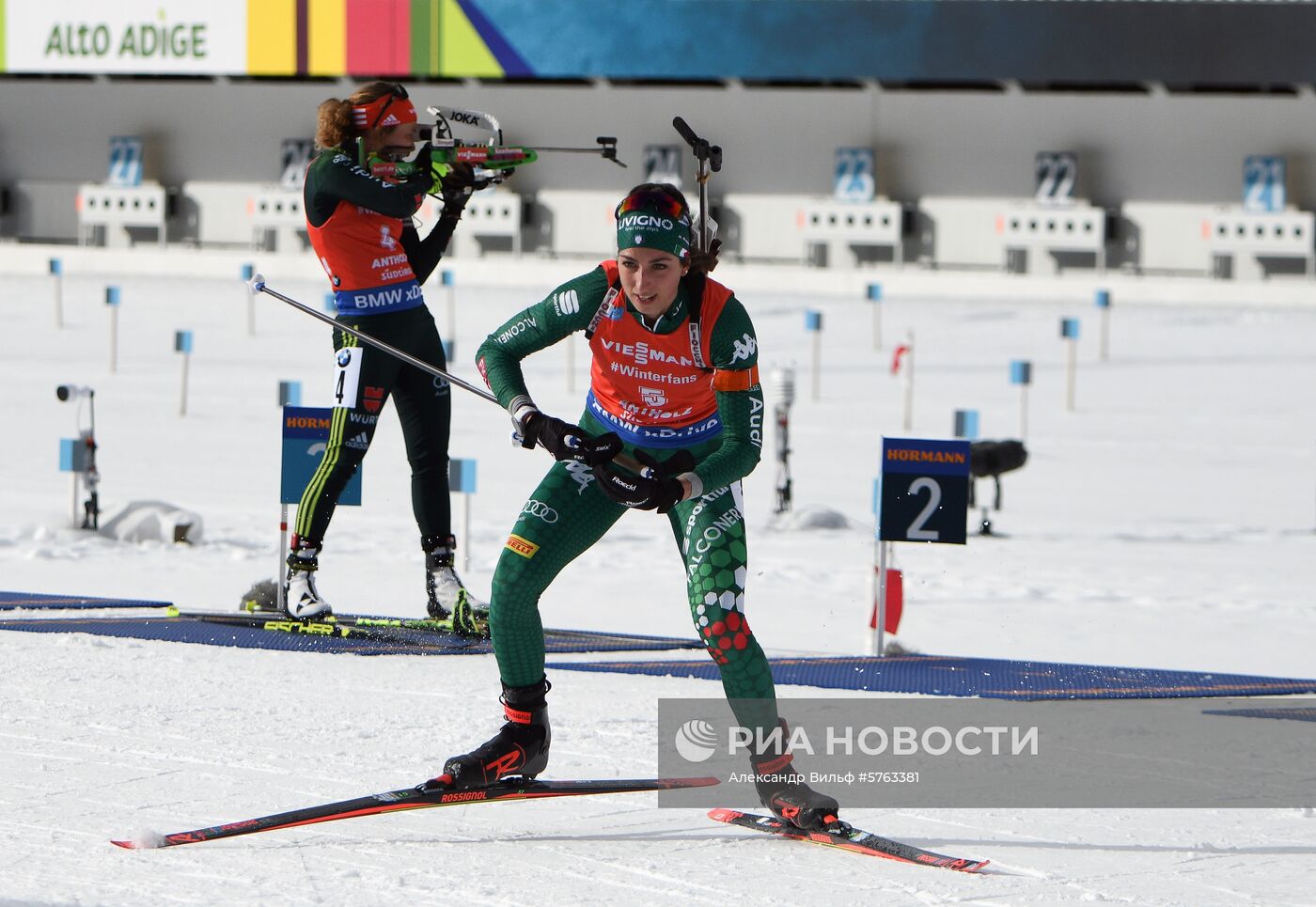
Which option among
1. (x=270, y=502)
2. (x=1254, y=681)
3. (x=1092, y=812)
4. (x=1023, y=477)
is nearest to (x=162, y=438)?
(x=270, y=502)

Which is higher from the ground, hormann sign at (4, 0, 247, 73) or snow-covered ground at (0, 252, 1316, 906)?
hormann sign at (4, 0, 247, 73)

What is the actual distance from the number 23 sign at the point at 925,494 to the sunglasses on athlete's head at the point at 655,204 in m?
2.64

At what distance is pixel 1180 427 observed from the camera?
16125 millimetres

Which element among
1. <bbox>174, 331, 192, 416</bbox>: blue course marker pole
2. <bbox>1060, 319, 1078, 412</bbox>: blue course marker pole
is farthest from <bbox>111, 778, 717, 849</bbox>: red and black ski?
<bbox>1060, 319, 1078, 412</bbox>: blue course marker pole

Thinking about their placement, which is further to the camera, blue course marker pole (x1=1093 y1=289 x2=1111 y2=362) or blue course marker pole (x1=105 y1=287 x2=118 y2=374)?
blue course marker pole (x1=1093 y1=289 x2=1111 y2=362)

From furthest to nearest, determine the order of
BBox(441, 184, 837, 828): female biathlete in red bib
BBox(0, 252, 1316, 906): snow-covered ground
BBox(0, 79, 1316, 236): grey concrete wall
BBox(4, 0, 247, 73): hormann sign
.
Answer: BBox(4, 0, 247, 73): hormann sign, BBox(0, 79, 1316, 236): grey concrete wall, BBox(441, 184, 837, 828): female biathlete in red bib, BBox(0, 252, 1316, 906): snow-covered ground

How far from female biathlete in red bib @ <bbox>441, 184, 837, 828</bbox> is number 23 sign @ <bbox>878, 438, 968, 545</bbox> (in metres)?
2.36

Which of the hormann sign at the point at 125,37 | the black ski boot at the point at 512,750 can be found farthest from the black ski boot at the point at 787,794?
the hormann sign at the point at 125,37

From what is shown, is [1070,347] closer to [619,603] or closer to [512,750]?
[619,603]

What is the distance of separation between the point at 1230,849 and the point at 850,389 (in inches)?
539

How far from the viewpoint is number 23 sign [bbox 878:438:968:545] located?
708 centimetres

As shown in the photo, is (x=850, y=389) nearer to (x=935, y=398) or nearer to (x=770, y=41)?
(x=935, y=398)

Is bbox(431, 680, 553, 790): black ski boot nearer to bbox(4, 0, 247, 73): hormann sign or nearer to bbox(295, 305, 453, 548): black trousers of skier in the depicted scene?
bbox(295, 305, 453, 548): black trousers of skier

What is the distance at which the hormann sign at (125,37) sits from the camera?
30172 mm
